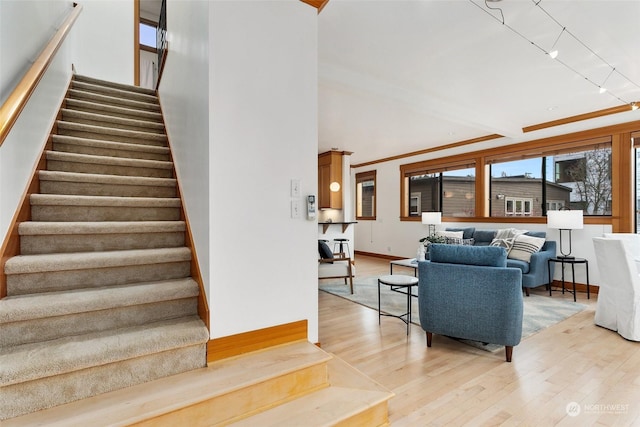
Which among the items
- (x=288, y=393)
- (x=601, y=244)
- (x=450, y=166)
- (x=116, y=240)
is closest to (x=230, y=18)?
(x=116, y=240)

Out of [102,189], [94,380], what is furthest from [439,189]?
[94,380]

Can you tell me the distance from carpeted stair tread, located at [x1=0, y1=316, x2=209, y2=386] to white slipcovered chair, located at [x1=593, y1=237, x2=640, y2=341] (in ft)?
12.3

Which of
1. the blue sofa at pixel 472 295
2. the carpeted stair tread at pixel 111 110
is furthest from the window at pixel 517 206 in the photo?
the carpeted stair tread at pixel 111 110

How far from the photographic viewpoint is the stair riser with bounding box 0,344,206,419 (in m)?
1.31

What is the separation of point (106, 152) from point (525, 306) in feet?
16.8

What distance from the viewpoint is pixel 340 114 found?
187 inches

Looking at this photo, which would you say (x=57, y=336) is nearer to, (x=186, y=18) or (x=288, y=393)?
(x=288, y=393)

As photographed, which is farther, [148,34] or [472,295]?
[148,34]

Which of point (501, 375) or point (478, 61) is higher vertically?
point (478, 61)

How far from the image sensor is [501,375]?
7.69 ft

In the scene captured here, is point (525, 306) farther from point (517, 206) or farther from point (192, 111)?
point (192, 111)

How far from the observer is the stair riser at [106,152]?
2715mm

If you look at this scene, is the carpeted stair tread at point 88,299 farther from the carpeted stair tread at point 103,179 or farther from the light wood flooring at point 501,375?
the light wood flooring at point 501,375

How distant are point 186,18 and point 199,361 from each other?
251 centimetres
